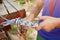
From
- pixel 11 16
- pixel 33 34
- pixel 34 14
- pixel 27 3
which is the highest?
pixel 34 14

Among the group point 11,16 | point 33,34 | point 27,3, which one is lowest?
point 33,34

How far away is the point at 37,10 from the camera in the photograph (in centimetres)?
68

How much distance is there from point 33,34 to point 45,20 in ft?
3.93

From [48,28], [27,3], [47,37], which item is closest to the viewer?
[48,28]

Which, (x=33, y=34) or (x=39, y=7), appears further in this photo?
(x=33, y=34)

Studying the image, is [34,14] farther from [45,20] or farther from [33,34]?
[33,34]

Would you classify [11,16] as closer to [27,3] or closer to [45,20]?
[45,20]

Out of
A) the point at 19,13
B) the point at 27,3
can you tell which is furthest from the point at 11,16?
the point at 27,3

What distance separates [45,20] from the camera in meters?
0.47

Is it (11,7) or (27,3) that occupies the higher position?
(11,7)

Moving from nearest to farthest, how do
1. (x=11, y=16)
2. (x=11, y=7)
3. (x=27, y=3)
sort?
1. (x=11, y=16)
2. (x=11, y=7)
3. (x=27, y=3)

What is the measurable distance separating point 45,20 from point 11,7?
86cm

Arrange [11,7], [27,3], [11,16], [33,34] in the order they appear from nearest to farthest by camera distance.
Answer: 1. [11,16]
2. [11,7]
3. [33,34]
4. [27,3]

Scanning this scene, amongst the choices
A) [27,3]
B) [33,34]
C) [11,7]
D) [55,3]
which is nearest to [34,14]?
[55,3]
